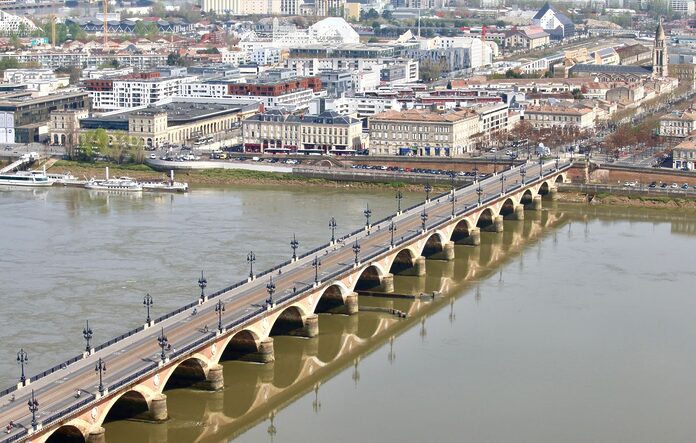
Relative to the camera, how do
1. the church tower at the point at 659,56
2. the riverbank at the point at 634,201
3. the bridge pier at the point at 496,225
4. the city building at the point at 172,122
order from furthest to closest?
1. the church tower at the point at 659,56
2. the city building at the point at 172,122
3. the riverbank at the point at 634,201
4. the bridge pier at the point at 496,225

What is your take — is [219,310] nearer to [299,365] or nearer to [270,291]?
[270,291]

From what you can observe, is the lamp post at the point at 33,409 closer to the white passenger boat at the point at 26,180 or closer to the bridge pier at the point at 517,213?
the bridge pier at the point at 517,213

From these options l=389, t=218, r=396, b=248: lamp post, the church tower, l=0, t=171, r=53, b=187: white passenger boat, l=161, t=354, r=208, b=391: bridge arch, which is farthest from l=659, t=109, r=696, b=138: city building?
l=161, t=354, r=208, b=391: bridge arch

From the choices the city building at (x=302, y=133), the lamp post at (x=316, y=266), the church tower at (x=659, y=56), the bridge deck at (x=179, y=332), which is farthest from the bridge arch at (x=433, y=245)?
the church tower at (x=659, y=56)

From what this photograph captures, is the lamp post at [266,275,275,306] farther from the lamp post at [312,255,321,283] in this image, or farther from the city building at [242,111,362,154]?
the city building at [242,111,362,154]

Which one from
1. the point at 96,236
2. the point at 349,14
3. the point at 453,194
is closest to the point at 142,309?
the point at 96,236

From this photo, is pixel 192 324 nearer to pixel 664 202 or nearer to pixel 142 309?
pixel 142 309
